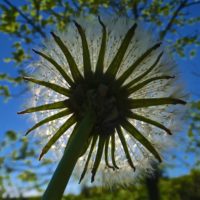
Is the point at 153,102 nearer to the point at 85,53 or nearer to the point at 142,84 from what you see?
the point at 142,84

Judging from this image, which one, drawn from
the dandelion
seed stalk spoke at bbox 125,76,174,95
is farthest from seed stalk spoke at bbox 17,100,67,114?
seed stalk spoke at bbox 125,76,174,95

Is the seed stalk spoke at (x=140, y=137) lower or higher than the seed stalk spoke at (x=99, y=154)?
higher

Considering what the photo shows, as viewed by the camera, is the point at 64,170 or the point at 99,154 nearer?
the point at 64,170

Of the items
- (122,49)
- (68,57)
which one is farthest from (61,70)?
(122,49)

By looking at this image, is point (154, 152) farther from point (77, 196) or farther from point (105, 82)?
point (77, 196)

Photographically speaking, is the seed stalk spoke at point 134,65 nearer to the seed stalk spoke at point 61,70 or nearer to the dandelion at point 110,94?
the dandelion at point 110,94

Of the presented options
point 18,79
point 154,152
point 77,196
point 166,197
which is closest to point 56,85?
point 154,152

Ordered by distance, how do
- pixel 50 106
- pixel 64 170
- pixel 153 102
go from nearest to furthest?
1. pixel 64 170
2. pixel 153 102
3. pixel 50 106

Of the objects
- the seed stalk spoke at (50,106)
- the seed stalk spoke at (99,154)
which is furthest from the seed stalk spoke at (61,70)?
the seed stalk spoke at (99,154)

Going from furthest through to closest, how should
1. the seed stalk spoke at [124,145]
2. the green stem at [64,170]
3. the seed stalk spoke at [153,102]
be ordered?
1. the seed stalk spoke at [124,145]
2. the seed stalk spoke at [153,102]
3. the green stem at [64,170]
